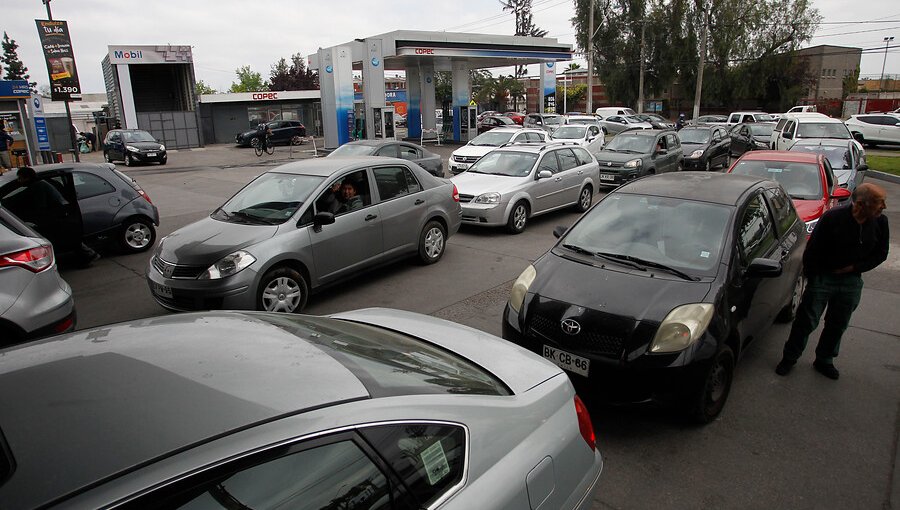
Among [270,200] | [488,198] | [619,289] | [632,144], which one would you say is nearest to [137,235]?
[270,200]

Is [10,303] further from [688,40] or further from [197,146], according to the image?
[688,40]

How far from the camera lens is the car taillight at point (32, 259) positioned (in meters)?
4.35

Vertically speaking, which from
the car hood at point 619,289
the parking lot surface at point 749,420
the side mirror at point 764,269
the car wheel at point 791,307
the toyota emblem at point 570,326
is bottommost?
the parking lot surface at point 749,420

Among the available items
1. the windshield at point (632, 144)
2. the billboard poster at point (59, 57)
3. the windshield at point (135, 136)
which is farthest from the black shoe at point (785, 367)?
the windshield at point (135, 136)

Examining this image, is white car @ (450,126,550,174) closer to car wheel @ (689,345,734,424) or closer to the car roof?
the car roof

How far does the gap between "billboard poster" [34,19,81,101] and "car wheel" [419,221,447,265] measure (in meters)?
16.9

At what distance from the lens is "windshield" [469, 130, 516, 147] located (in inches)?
730

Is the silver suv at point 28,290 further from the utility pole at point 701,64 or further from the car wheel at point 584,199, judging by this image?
the utility pole at point 701,64

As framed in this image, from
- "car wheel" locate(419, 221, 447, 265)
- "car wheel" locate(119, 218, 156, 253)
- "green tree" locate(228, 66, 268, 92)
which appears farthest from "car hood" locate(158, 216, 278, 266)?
"green tree" locate(228, 66, 268, 92)

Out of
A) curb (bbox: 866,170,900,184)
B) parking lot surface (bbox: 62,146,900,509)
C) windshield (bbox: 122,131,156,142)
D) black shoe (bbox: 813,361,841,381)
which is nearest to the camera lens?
parking lot surface (bbox: 62,146,900,509)

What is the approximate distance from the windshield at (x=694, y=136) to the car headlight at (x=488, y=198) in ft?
38.7

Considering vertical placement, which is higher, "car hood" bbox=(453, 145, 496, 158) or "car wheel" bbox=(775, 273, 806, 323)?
"car hood" bbox=(453, 145, 496, 158)

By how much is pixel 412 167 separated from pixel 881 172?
661 inches

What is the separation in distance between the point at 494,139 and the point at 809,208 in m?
12.1
